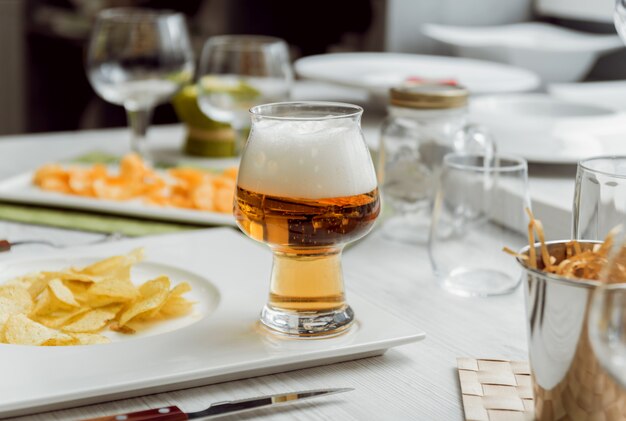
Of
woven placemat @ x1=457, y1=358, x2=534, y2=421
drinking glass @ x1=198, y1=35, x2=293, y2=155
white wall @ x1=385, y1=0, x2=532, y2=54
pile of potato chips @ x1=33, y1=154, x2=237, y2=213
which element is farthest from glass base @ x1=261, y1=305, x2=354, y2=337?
white wall @ x1=385, y1=0, x2=532, y2=54

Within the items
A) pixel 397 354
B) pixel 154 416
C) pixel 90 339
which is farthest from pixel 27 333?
pixel 397 354

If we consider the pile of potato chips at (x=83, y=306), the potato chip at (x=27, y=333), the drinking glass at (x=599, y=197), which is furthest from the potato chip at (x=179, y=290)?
the drinking glass at (x=599, y=197)

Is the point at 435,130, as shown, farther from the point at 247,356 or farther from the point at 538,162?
the point at 247,356

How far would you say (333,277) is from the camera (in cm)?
80

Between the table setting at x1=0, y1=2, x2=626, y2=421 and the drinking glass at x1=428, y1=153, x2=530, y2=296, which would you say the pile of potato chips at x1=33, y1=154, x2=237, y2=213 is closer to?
the table setting at x1=0, y1=2, x2=626, y2=421

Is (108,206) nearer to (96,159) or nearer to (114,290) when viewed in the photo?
(96,159)

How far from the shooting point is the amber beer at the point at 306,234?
761 mm

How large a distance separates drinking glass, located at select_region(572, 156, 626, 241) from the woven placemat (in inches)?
5.4

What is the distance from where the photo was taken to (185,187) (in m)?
1.34

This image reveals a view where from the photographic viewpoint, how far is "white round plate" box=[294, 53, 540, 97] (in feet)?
5.56

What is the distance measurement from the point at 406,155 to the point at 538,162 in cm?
24

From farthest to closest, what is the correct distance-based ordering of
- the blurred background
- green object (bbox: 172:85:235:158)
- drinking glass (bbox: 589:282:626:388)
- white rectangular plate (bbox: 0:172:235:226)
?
1. the blurred background
2. green object (bbox: 172:85:235:158)
3. white rectangular plate (bbox: 0:172:235:226)
4. drinking glass (bbox: 589:282:626:388)

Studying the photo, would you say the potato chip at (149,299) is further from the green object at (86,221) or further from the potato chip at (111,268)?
the green object at (86,221)

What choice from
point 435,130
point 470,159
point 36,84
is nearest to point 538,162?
point 435,130
